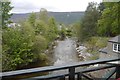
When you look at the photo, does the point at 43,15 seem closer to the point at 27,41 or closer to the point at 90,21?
the point at 27,41

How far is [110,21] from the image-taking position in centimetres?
281

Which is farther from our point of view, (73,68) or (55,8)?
(55,8)

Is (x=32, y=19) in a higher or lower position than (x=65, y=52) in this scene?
higher

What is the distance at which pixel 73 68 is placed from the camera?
1.72 metres

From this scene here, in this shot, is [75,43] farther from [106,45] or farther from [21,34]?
[21,34]

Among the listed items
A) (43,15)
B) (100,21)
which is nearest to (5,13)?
(43,15)

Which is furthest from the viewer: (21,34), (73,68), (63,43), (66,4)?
(66,4)

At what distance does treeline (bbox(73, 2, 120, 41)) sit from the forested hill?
0.25ft

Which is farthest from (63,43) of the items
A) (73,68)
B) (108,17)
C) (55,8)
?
(108,17)

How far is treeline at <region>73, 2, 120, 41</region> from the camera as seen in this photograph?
8.25 feet

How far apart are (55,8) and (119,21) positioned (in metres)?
1.00

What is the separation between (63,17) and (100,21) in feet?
2.01

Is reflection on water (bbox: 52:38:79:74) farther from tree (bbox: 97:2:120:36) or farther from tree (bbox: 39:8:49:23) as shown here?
tree (bbox: 97:2:120:36)

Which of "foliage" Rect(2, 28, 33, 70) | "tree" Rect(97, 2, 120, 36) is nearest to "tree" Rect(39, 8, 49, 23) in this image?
"foliage" Rect(2, 28, 33, 70)
